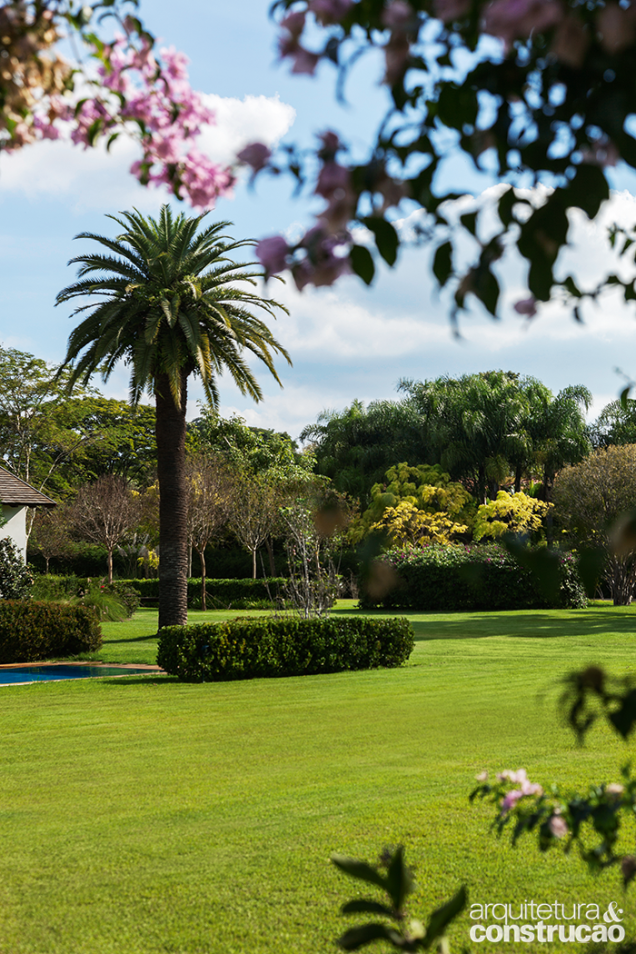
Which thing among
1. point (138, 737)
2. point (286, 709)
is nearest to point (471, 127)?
point (138, 737)

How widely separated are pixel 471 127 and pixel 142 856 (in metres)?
4.31

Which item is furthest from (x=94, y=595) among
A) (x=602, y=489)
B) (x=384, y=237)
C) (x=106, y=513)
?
(x=384, y=237)

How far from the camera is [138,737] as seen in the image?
27.3ft

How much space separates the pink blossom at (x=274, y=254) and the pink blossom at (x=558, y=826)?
162 cm

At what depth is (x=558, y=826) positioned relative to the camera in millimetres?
2197

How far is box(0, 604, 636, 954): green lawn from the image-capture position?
3758mm

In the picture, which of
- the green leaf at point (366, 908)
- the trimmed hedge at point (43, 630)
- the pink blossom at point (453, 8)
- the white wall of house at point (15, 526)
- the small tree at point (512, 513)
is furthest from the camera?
the small tree at point (512, 513)

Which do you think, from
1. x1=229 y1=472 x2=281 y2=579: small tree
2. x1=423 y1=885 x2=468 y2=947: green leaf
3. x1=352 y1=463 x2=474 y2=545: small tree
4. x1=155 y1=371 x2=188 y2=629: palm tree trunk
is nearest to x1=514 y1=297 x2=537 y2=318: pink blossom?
x1=423 y1=885 x2=468 y2=947: green leaf

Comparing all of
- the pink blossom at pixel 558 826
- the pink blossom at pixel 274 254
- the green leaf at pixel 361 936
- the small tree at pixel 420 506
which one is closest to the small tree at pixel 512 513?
the small tree at pixel 420 506

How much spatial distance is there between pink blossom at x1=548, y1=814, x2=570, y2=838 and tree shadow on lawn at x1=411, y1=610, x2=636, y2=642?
16588mm

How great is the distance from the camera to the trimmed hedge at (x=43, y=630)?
1587 cm

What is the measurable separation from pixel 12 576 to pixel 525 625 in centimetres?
1300

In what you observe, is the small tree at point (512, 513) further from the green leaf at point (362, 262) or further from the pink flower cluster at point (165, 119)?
the green leaf at point (362, 262)

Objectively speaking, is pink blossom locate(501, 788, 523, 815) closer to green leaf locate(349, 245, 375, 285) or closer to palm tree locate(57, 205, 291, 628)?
green leaf locate(349, 245, 375, 285)
